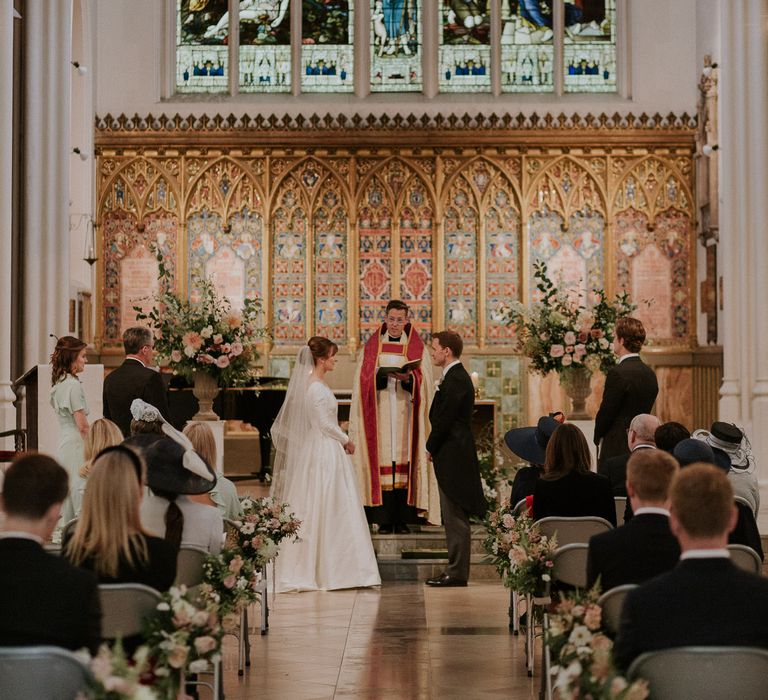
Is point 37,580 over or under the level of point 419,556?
over

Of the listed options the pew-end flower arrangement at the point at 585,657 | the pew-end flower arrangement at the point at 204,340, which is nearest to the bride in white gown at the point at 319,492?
the pew-end flower arrangement at the point at 204,340

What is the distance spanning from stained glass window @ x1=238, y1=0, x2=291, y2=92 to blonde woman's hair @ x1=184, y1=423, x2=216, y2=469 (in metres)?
11.0

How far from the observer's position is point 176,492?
512 centimetres

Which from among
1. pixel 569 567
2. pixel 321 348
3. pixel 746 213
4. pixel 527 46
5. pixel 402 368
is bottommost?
pixel 569 567

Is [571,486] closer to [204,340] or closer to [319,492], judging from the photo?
[319,492]

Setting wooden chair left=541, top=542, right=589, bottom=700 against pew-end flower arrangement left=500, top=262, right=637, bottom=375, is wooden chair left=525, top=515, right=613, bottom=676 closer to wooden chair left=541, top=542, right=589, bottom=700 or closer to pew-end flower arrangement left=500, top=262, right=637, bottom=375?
wooden chair left=541, top=542, right=589, bottom=700

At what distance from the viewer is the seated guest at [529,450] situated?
24.4ft

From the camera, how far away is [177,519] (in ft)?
16.9

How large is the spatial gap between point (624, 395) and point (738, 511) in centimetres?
336

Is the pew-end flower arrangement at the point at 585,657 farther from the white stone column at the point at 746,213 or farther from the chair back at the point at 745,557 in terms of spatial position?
the white stone column at the point at 746,213

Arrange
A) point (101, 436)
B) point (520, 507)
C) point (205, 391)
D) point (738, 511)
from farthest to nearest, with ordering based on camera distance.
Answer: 1. point (205, 391)
2. point (520, 507)
3. point (101, 436)
4. point (738, 511)

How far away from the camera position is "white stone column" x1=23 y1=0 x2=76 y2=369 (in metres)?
11.7

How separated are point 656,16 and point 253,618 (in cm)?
1110

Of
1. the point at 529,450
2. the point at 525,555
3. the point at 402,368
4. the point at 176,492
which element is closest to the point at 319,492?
the point at 402,368
